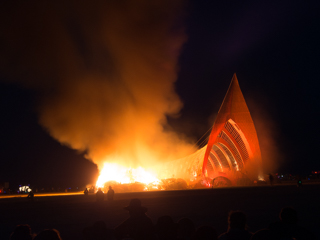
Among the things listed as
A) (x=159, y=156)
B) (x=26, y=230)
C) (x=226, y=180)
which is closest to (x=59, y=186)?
(x=159, y=156)

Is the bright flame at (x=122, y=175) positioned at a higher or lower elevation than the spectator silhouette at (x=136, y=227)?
higher

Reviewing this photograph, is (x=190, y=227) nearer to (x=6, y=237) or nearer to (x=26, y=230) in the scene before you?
(x=26, y=230)

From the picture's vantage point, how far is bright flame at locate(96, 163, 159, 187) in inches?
1489

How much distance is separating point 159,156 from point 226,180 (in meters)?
12.7

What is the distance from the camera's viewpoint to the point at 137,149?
1763 inches

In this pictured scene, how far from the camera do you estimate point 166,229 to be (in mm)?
4051

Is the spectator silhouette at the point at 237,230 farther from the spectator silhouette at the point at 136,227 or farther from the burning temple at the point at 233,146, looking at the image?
the burning temple at the point at 233,146

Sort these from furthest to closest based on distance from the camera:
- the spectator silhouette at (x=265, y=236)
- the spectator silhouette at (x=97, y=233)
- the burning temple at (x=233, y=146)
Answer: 1. the burning temple at (x=233, y=146)
2. the spectator silhouette at (x=97, y=233)
3. the spectator silhouette at (x=265, y=236)

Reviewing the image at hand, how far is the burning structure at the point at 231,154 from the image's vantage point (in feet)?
121

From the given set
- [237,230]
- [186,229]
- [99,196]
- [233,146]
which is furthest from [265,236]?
[233,146]

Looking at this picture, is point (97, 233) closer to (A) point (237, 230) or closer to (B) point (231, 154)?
(A) point (237, 230)

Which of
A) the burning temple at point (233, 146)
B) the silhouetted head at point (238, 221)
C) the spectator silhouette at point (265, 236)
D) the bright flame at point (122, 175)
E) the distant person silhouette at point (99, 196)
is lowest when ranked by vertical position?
the spectator silhouette at point (265, 236)

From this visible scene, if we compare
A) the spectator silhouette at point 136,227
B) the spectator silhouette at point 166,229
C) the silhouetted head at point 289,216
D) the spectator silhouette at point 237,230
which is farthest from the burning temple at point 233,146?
the spectator silhouette at point 166,229

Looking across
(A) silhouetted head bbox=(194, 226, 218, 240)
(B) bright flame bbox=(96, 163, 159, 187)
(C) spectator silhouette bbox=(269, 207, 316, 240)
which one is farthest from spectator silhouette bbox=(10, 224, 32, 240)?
(B) bright flame bbox=(96, 163, 159, 187)
